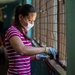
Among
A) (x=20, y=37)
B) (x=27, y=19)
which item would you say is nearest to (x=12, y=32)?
(x=20, y=37)

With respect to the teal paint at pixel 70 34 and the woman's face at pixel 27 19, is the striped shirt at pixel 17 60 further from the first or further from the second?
the teal paint at pixel 70 34

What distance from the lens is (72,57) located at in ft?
4.81

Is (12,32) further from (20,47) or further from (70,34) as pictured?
(70,34)

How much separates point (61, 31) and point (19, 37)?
0.62m

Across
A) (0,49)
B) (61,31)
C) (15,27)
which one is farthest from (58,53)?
(0,49)

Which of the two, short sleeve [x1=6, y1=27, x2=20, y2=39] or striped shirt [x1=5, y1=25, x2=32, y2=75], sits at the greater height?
short sleeve [x1=6, y1=27, x2=20, y2=39]

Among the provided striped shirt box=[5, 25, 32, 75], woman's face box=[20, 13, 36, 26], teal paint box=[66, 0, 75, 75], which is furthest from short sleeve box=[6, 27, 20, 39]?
teal paint box=[66, 0, 75, 75]

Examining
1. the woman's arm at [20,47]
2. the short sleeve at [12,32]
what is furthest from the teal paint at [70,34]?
the short sleeve at [12,32]

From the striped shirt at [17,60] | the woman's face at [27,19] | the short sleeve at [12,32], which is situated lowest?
the striped shirt at [17,60]

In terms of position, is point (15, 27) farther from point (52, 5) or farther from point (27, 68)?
point (52, 5)

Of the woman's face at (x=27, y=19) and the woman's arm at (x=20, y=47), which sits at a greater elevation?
the woman's face at (x=27, y=19)

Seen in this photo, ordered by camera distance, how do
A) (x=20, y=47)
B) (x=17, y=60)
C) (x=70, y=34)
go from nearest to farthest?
(x=70, y=34)
(x=20, y=47)
(x=17, y=60)

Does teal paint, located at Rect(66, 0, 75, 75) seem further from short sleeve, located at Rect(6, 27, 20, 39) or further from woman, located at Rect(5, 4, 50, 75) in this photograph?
short sleeve, located at Rect(6, 27, 20, 39)

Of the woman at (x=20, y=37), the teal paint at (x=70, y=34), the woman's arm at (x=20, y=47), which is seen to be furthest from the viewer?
the woman at (x=20, y=37)
